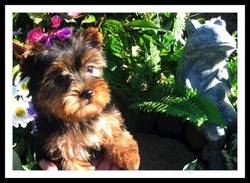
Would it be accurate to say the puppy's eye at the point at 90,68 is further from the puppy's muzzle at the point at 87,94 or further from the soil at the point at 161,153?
the soil at the point at 161,153

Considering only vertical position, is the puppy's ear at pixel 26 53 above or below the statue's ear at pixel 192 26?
below

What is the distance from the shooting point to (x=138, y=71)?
381 centimetres

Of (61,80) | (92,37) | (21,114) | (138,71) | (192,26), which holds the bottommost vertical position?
(21,114)

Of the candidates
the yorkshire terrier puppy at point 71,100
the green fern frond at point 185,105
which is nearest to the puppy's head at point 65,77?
the yorkshire terrier puppy at point 71,100

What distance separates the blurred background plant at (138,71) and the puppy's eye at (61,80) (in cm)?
57

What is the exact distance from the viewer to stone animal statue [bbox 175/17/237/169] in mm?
3449

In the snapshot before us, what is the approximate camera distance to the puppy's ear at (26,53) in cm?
297

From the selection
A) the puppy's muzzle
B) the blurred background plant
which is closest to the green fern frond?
the blurred background plant

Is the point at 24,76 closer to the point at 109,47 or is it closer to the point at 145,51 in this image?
the point at 109,47

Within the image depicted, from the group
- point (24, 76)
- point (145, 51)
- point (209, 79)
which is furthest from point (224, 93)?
point (24, 76)

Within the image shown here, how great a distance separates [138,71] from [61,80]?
1.02m

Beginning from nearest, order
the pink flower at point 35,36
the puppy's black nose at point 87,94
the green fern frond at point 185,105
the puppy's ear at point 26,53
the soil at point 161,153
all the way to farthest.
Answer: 1. the puppy's black nose at point 87,94
2. the puppy's ear at point 26,53
3. the pink flower at point 35,36
4. the green fern frond at point 185,105
5. the soil at point 161,153

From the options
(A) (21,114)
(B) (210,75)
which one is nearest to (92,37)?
(A) (21,114)

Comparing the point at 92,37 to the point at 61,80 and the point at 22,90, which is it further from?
the point at 22,90
